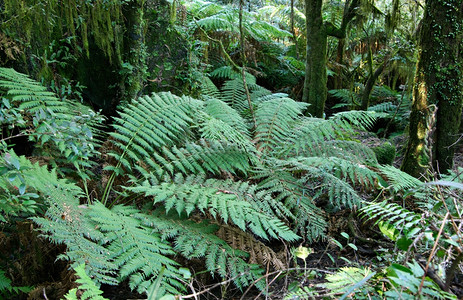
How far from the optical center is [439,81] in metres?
2.52

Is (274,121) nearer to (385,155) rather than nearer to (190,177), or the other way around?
(385,155)

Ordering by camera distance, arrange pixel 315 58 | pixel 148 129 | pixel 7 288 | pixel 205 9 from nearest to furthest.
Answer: pixel 7 288, pixel 148 129, pixel 315 58, pixel 205 9

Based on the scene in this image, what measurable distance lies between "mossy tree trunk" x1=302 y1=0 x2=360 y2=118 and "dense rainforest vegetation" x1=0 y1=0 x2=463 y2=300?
0.03 meters

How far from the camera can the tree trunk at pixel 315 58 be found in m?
4.13

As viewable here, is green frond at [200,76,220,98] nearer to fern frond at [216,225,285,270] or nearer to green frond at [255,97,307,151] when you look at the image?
green frond at [255,97,307,151]

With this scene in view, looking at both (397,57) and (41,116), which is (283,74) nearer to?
(397,57)

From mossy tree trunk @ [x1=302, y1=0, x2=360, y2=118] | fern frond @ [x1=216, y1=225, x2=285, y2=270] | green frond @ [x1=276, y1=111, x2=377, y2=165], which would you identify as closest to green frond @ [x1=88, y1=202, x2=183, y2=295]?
fern frond @ [x1=216, y1=225, x2=285, y2=270]

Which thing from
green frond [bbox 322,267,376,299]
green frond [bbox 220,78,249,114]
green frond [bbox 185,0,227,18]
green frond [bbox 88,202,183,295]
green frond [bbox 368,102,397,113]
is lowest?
green frond [bbox 88,202,183,295]

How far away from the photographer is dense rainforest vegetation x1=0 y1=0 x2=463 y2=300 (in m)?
1.37

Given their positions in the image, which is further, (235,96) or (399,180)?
(235,96)

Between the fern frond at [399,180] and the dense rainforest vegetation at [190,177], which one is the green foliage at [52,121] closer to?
the dense rainforest vegetation at [190,177]

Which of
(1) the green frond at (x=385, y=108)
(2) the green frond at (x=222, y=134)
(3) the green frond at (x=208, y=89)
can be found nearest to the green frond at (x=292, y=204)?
(2) the green frond at (x=222, y=134)

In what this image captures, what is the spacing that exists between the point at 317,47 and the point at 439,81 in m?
2.04

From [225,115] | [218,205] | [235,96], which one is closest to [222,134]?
[225,115]
